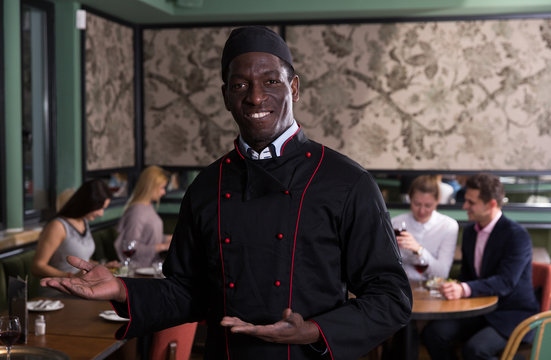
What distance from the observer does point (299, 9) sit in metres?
5.36

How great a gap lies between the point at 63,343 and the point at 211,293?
1.31 m

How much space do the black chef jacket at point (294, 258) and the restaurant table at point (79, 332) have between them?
1102mm

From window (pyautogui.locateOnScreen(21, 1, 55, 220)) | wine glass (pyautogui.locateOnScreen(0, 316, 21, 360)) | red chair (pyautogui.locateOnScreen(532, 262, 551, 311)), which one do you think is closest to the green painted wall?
window (pyautogui.locateOnScreen(21, 1, 55, 220))

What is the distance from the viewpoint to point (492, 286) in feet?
11.3

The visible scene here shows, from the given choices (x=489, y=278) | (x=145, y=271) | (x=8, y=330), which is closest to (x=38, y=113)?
(x=145, y=271)

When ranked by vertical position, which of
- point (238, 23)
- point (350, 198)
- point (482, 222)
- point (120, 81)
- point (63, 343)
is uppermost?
point (238, 23)

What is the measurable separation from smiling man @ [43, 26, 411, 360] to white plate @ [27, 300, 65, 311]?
5.64 feet

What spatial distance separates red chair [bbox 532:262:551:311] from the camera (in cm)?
377

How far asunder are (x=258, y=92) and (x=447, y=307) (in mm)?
2218

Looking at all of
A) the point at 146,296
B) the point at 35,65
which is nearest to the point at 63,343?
the point at 146,296

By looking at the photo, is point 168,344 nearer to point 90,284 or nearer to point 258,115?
point 90,284

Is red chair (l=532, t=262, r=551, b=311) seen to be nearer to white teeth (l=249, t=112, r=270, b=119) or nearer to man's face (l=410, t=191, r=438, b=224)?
man's face (l=410, t=191, r=438, b=224)

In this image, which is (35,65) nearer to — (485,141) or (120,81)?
(120,81)

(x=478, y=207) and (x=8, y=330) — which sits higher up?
(x=478, y=207)
